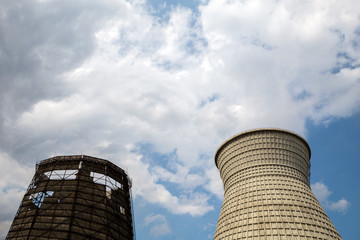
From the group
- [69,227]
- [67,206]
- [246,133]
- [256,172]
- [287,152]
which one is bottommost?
[69,227]

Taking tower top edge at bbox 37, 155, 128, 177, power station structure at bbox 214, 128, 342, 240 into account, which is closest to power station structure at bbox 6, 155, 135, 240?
tower top edge at bbox 37, 155, 128, 177

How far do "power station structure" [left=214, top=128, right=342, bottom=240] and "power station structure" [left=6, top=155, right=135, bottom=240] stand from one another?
547 inches

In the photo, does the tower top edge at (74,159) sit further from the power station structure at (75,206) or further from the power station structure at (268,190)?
the power station structure at (268,190)

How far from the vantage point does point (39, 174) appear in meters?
41.7

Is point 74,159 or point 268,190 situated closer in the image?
point 268,190

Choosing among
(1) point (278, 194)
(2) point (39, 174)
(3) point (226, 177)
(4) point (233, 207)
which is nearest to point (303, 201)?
(1) point (278, 194)

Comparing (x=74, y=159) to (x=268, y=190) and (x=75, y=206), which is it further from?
(x=268, y=190)

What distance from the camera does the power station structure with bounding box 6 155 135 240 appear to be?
34.0 meters

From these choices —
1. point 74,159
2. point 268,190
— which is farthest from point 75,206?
point 268,190

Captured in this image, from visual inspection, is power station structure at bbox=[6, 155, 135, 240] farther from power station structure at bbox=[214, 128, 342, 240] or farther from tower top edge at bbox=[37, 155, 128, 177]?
power station structure at bbox=[214, 128, 342, 240]

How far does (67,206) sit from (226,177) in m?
A: 22.1

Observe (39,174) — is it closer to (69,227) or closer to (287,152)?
(69,227)

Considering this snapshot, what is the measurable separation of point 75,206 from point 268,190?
23.8 m

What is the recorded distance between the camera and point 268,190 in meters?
36.6
